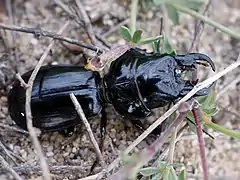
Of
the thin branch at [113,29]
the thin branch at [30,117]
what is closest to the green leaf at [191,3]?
the thin branch at [113,29]

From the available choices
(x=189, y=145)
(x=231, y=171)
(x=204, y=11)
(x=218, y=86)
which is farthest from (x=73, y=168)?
(x=204, y=11)

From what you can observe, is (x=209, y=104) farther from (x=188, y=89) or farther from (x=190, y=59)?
(x=190, y=59)

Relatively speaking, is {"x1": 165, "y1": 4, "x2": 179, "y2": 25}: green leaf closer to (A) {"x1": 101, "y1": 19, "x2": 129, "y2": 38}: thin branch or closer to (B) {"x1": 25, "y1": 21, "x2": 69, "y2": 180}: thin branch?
(A) {"x1": 101, "y1": 19, "x2": 129, "y2": 38}: thin branch

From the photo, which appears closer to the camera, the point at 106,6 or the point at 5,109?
the point at 5,109

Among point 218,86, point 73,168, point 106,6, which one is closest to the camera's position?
point 73,168

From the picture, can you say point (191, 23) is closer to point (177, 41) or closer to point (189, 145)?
point (177, 41)

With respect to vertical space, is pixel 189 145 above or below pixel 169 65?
below

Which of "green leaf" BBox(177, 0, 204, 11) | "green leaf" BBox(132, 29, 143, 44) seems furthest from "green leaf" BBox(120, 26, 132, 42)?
"green leaf" BBox(177, 0, 204, 11)

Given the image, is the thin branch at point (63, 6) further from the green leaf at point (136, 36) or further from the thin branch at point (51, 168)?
the thin branch at point (51, 168)
